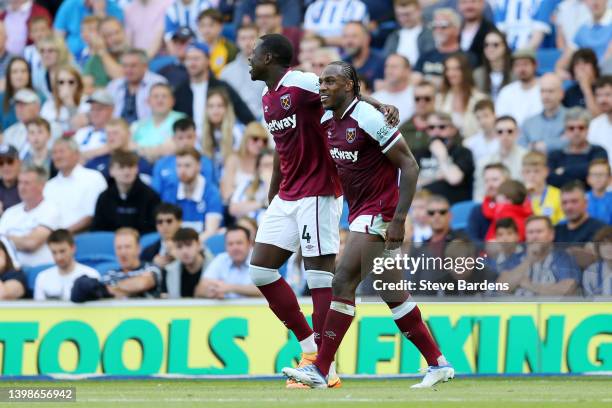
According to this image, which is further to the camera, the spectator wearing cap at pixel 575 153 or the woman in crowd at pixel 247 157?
the woman in crowd at pixel 247 157

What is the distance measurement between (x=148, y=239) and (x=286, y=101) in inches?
215

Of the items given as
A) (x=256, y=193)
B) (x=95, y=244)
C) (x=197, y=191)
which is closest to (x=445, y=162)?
(x=256, y=193)

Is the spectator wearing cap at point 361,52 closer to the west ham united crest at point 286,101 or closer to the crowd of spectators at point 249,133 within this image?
the crowd of spectators at point 249,133

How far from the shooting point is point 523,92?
54.2 feet

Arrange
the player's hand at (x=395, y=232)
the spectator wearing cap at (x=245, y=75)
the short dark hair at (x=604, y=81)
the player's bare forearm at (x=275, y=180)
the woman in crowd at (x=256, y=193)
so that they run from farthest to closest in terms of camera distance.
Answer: the spectator wearing cap at (x=245, y=75), the woman in crowd at (x=256, y=193), the short dark hair at (x=604, y=81), the player's bare forearm at (x=275, y=180), the player's hand at (x=395, y=232)

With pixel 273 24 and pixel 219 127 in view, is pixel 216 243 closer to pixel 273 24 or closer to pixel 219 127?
pixel 219 127

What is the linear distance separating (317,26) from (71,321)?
6598mm

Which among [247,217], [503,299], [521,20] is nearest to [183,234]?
[247,217]

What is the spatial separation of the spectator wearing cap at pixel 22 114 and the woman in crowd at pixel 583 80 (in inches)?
256

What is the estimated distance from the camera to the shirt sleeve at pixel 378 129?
9.79 metres

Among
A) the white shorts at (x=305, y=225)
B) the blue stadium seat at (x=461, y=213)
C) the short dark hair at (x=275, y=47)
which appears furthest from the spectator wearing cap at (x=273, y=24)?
the white shorts at (x=305, y=225)

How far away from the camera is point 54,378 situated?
13.2 meters

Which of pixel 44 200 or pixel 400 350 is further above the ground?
pixel 44 200

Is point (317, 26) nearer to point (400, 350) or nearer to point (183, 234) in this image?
point (183, 234)
